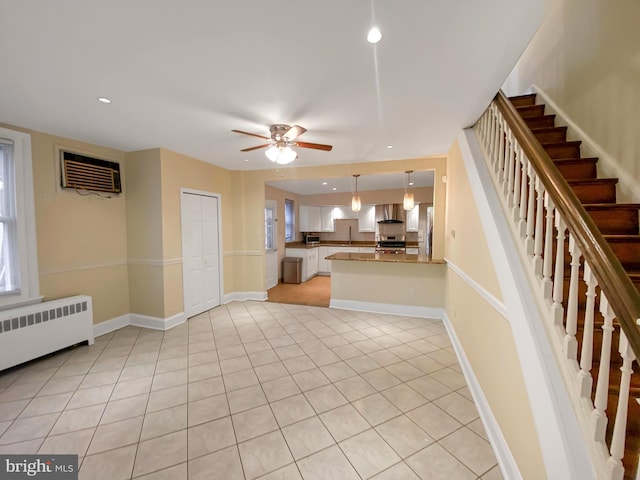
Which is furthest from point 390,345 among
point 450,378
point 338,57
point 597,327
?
point 338,57

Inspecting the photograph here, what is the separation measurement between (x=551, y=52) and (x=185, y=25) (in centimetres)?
355

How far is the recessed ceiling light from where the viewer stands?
53.7 inches

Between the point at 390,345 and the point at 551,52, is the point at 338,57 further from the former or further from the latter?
the point at 390,345

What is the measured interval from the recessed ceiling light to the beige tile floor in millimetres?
2552

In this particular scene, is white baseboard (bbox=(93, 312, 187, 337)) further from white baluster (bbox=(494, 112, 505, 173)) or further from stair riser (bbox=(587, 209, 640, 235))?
stair riser (bbox=(587, 209, 640, 235))

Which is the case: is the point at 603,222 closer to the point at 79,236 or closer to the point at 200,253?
the point at 200,253

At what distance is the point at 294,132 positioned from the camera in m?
2.37

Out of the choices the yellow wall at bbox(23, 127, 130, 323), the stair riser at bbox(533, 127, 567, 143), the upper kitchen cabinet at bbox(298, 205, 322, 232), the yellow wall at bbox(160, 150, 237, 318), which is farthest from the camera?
the upper kitchen cabinet at bbox(298, 205, 322, 232)

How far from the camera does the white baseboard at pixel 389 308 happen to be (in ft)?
13.2

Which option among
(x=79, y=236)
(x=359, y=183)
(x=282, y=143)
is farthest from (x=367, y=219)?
Result: (x=79, y=236)

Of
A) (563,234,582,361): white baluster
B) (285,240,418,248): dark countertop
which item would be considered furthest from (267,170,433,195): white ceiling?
(563,234,582,361): white baluster

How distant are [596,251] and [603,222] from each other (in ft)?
4.06

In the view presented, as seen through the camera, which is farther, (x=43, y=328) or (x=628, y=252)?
(x=43, y=328)

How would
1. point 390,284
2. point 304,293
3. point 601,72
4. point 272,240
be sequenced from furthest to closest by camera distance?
point 272,240 < point 304,293 < point 390,284 < point 601,72
